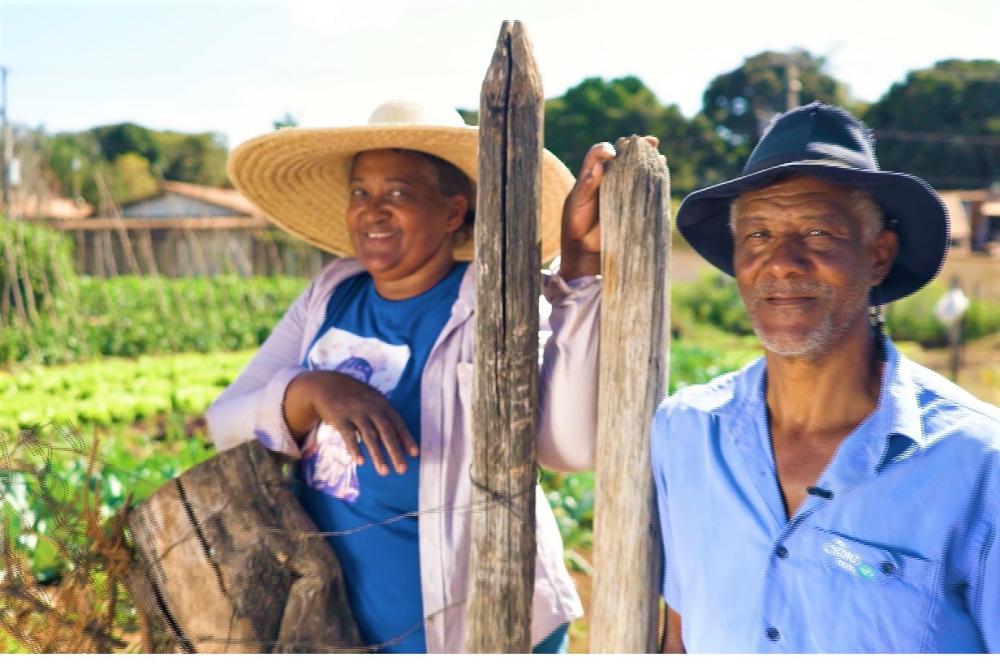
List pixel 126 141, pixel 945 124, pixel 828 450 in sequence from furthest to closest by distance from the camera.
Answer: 1. pixel 126 141
2. pixel 945 124
3. pixel 828 450

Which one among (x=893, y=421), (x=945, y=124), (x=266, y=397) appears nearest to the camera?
(x=893, y=421)

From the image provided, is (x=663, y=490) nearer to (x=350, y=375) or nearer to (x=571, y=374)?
(x=571, y=374)

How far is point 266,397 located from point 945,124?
127 feet

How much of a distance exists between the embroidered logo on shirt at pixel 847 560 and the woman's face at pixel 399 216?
1.10 meters

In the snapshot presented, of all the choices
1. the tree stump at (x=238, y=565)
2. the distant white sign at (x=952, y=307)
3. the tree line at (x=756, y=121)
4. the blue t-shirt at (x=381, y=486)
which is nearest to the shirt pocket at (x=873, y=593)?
the blue t-shirt at (x=381, y=486)

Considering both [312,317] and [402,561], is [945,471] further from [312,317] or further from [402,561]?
[312,317]

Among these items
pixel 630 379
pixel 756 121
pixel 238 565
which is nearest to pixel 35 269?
pixel 238 565

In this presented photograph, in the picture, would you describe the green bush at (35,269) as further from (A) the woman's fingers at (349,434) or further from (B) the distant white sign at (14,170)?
(A) the woman's fingers at (349,434)

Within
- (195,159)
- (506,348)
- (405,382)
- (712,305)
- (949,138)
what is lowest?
(712,305)

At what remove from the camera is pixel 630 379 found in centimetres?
169

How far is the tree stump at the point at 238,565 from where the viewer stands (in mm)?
1928

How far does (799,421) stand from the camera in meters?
1.55

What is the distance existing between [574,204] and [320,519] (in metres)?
0.93

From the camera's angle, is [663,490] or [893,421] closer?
[893,421]
